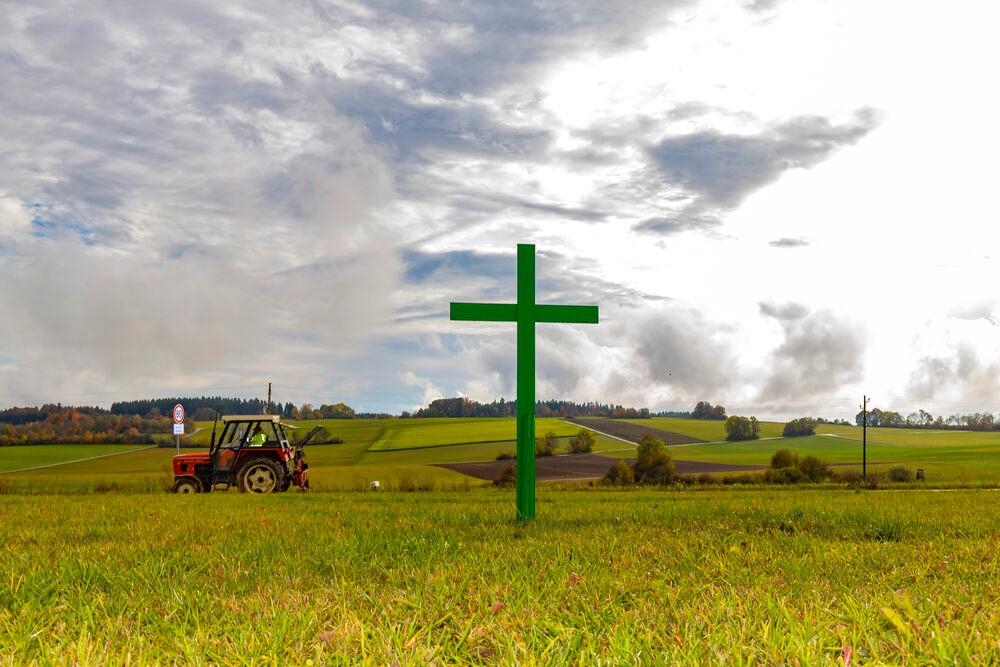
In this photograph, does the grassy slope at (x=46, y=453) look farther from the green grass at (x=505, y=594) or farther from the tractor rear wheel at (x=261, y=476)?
Result: the green grass at (x=505, y=594)

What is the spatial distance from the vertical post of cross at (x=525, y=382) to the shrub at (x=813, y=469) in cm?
4607

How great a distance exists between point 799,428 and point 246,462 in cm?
9795

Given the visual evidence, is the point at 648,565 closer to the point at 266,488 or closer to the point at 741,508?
the point at 741,508

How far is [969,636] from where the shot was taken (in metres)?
3.36

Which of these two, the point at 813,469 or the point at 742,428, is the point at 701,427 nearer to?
the point at 742,428

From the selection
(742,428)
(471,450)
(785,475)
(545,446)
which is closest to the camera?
(785,475)

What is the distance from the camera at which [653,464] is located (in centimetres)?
4928

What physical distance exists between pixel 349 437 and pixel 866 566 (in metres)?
74.2

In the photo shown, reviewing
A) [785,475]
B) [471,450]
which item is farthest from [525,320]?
[471,450]

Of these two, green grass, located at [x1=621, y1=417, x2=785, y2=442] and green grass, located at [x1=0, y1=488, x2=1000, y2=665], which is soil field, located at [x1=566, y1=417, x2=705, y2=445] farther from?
green grass, located at [x1=0, y1=488, x2=1000, y2=665]

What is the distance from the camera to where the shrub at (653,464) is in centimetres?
4712

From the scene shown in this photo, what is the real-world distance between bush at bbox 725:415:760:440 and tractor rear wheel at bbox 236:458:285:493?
270ft

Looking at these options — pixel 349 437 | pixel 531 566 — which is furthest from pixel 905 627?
pixel 349 437

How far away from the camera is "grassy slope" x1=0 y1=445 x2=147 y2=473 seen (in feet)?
197
